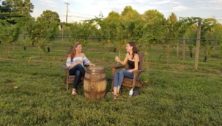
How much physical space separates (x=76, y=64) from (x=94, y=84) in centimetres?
95

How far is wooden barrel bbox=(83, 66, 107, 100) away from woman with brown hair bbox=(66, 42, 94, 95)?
1.59 feet

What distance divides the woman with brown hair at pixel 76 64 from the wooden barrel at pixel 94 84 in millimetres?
485

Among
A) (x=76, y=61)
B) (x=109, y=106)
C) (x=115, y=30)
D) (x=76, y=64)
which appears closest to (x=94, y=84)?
(x=109, y=106)

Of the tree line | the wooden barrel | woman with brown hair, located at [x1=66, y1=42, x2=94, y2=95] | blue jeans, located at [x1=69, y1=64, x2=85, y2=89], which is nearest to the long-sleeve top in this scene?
woman with brown hair, located at [x1=66, y1=42, x2=94, y2=95]

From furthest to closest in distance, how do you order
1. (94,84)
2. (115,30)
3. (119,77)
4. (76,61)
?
(115,30), (76,61), (119,77), (94,84)

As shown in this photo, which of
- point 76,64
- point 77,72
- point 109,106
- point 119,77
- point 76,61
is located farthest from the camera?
point 76,61

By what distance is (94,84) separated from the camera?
6.30 meters

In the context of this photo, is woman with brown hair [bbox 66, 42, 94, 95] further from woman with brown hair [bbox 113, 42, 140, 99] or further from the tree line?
the tree line

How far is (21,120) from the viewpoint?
4730mm

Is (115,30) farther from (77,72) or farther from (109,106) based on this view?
(109,106)

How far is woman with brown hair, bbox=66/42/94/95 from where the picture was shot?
271 inches

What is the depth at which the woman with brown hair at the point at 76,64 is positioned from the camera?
6871mm

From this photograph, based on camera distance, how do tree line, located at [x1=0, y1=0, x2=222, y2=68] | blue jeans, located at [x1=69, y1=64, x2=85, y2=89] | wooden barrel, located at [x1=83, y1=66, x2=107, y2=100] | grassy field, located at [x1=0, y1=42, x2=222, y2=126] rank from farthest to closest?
tree line, located at [x1=0, y1=0, x2=222, y2=68], blue jeans, located at [x1=69, y1=64, x2=85, y2=89], wooden barrel, located at [x1=83, y1=66, x2=107, y2=100], grassy field, located at [x1=0, y1=42, x2=222, y2=126]

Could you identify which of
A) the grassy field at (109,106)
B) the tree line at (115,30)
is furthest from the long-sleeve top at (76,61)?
the tree line at (115,30)
